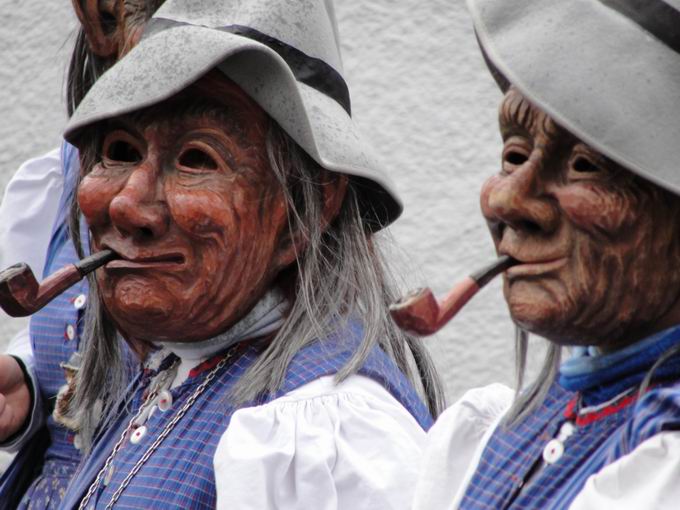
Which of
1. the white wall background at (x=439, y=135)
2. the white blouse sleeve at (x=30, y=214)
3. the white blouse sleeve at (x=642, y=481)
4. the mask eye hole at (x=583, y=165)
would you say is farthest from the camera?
the white wall background at (x=439, y=135)

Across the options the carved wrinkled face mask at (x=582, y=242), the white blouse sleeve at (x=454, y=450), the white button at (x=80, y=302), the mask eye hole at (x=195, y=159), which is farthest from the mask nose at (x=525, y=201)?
the white button at (x=80, y=302)

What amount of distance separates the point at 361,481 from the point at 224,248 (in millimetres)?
370

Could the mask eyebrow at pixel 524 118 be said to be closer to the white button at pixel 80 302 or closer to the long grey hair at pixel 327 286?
the long grey hair at pixel 327 286

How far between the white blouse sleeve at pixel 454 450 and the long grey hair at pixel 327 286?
267mm

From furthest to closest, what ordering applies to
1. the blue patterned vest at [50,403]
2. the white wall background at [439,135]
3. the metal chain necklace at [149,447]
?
the white wall background at [439,135]
the blue patterned vest at [50,403]
the metal chain necklace at [149,447]

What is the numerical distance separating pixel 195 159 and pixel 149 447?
0.40 meters

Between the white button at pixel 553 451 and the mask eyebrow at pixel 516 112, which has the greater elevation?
the mask eyebrow at pixel 516 112

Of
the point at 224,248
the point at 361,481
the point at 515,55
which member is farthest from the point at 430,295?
the point at 224,248

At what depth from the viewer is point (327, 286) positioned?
2.00m

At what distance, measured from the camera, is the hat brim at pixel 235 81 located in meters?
1.89

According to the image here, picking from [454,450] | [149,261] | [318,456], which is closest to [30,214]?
[149,261]

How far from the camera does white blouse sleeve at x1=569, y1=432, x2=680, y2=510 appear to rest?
127cm

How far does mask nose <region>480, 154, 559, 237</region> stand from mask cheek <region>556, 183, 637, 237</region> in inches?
1.0

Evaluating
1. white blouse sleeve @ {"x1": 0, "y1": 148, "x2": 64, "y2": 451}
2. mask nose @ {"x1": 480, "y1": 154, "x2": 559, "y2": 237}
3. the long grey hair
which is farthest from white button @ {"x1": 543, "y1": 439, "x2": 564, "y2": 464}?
white blouse sleeve @ {"x1": 0, "y1": 148, "x2": 64, "y2": 451}
